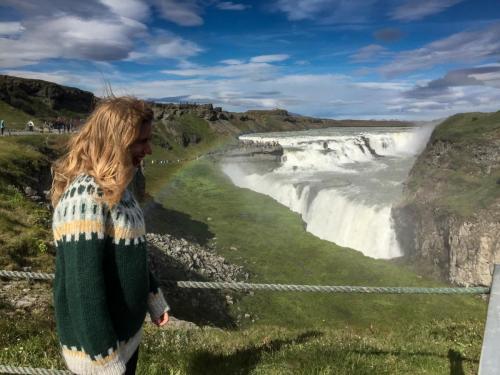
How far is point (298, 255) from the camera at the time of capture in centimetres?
4453

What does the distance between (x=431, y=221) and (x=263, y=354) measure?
3961cm

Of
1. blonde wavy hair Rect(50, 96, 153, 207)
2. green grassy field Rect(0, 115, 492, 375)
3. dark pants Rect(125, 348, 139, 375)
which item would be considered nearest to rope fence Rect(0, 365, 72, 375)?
green grassy field Rect(0, 115, 492, 375)

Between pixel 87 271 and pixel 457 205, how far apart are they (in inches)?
1643

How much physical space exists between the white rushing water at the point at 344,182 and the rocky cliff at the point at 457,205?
3791mm

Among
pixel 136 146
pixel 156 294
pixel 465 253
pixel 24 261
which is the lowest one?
pixel 465 253

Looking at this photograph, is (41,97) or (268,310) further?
(41,97)

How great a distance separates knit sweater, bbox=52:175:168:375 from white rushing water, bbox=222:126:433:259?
4691 cm

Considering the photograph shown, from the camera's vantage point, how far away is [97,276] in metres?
3.44

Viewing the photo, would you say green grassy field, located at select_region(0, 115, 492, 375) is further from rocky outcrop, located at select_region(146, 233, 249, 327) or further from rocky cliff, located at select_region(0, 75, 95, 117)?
rocky cliff, located at select_region(0, 75, 95, 117)

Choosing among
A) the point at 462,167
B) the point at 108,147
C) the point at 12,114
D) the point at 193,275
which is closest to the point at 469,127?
the point at 462,167

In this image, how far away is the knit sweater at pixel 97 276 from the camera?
135 inches

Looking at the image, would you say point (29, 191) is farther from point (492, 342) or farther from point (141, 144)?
point (492, 342)

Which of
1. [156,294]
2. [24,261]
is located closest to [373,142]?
[24,261]

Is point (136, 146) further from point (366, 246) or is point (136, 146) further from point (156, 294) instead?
point (366, 246)
